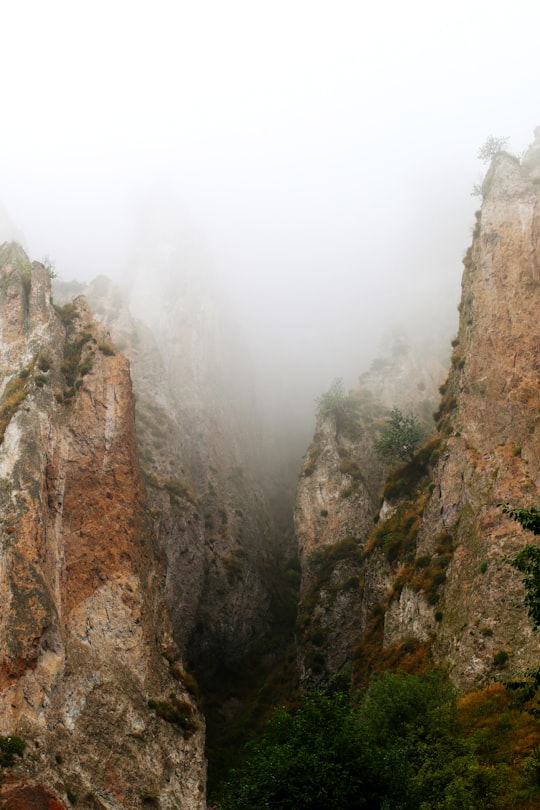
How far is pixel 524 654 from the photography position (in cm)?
3244

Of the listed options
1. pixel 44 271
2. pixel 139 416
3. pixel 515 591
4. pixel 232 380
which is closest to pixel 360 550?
pixel 515 591

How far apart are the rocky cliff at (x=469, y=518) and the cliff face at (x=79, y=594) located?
51.7 feet

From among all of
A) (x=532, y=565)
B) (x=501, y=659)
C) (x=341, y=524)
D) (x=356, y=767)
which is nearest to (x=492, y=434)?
(x=501, y=659)

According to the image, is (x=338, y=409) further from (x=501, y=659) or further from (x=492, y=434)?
(x=501, y=659)

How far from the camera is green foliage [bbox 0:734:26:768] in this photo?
29.5 m

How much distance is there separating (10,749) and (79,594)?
10.8 m

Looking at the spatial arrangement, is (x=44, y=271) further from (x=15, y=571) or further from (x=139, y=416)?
(x=15, y=571)

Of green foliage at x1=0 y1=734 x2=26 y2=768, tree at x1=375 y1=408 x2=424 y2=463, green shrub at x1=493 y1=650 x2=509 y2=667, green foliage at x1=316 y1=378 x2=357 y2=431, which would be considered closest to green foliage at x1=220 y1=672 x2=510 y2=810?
green shrub at x1=493 y1=650 x2=509 y2=667

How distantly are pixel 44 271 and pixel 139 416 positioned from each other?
955 inches

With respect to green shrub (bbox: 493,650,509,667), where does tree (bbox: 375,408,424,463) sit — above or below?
above

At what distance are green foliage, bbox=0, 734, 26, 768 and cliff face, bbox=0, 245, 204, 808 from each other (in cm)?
45

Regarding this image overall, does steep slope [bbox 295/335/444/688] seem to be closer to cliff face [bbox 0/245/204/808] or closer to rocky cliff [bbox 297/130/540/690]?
rocky cliff [bbox 297/130/540/690]

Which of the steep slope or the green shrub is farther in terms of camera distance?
the steep slope

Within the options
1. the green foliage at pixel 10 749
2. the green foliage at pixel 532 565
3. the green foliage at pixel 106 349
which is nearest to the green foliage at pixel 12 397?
the green foliage at pixel 106 349
